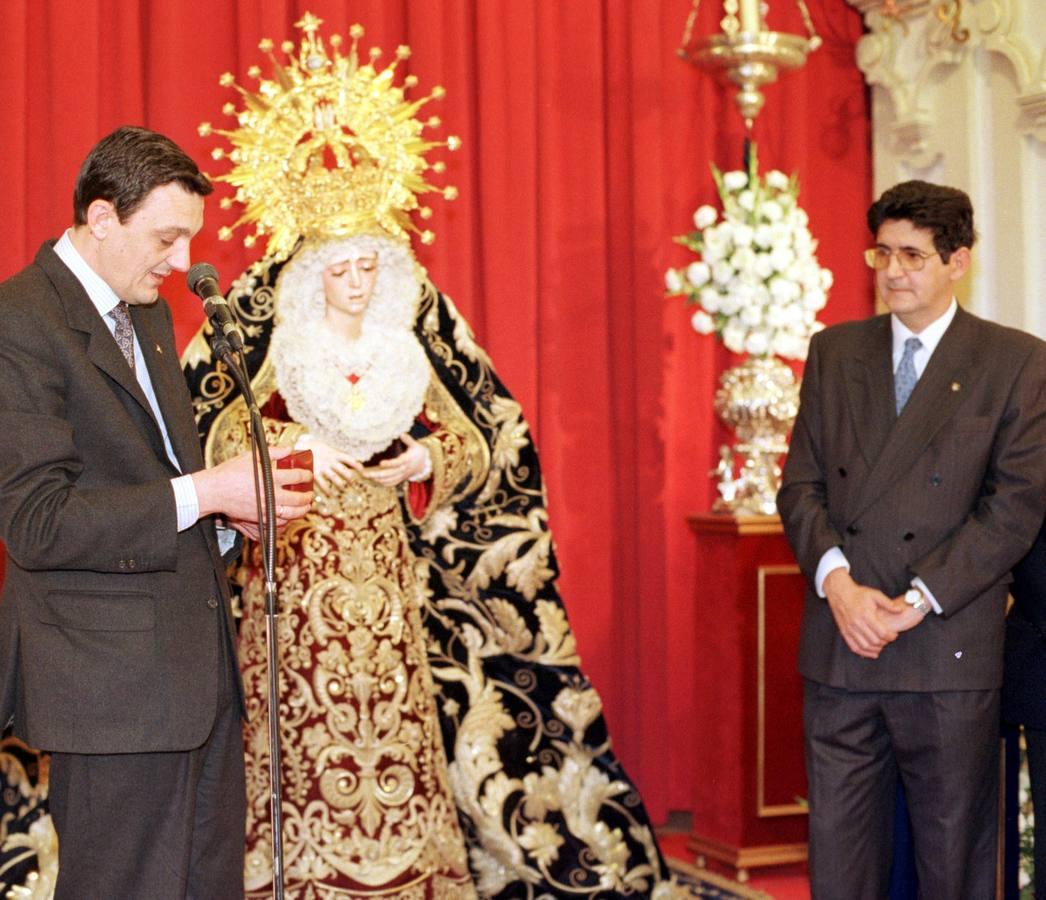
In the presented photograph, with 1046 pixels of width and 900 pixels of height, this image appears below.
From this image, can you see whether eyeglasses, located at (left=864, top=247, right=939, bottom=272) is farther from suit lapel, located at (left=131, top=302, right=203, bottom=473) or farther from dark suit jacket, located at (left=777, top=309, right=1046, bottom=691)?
suit lapel, located at (left=131, top=302, right=203, bottom=473)

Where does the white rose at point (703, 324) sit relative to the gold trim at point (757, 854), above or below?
above

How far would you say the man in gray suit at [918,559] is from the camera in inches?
120

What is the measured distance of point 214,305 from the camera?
2.17 m

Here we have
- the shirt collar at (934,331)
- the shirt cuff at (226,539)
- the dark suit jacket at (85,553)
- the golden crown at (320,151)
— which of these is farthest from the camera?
the golden crown at (320,151)

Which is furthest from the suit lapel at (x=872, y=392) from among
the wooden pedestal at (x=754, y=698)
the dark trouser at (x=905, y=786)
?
the wooden pedestal at (x=754, y=698)

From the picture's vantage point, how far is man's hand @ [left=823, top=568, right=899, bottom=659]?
303cm

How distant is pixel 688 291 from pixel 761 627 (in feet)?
3.47

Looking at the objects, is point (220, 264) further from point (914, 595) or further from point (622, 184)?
point (914, 595)

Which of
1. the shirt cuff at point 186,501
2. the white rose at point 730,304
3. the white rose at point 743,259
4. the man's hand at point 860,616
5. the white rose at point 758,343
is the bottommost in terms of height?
the man's hand at point 860,616

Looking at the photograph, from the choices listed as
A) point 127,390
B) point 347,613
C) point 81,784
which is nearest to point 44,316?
point 127,390

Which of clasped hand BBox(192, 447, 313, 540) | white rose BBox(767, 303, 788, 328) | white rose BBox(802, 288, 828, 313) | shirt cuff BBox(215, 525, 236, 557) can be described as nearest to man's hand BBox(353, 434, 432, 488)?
shirt cuff BBox(215, 525, 236, 557)

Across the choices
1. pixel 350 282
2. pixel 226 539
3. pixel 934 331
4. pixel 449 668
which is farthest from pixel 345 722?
pixel 934 331

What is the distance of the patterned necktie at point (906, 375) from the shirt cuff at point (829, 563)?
0.35 metres

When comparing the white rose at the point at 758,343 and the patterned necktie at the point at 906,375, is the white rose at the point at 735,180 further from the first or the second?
the patterned necktie at the point at 906,375
